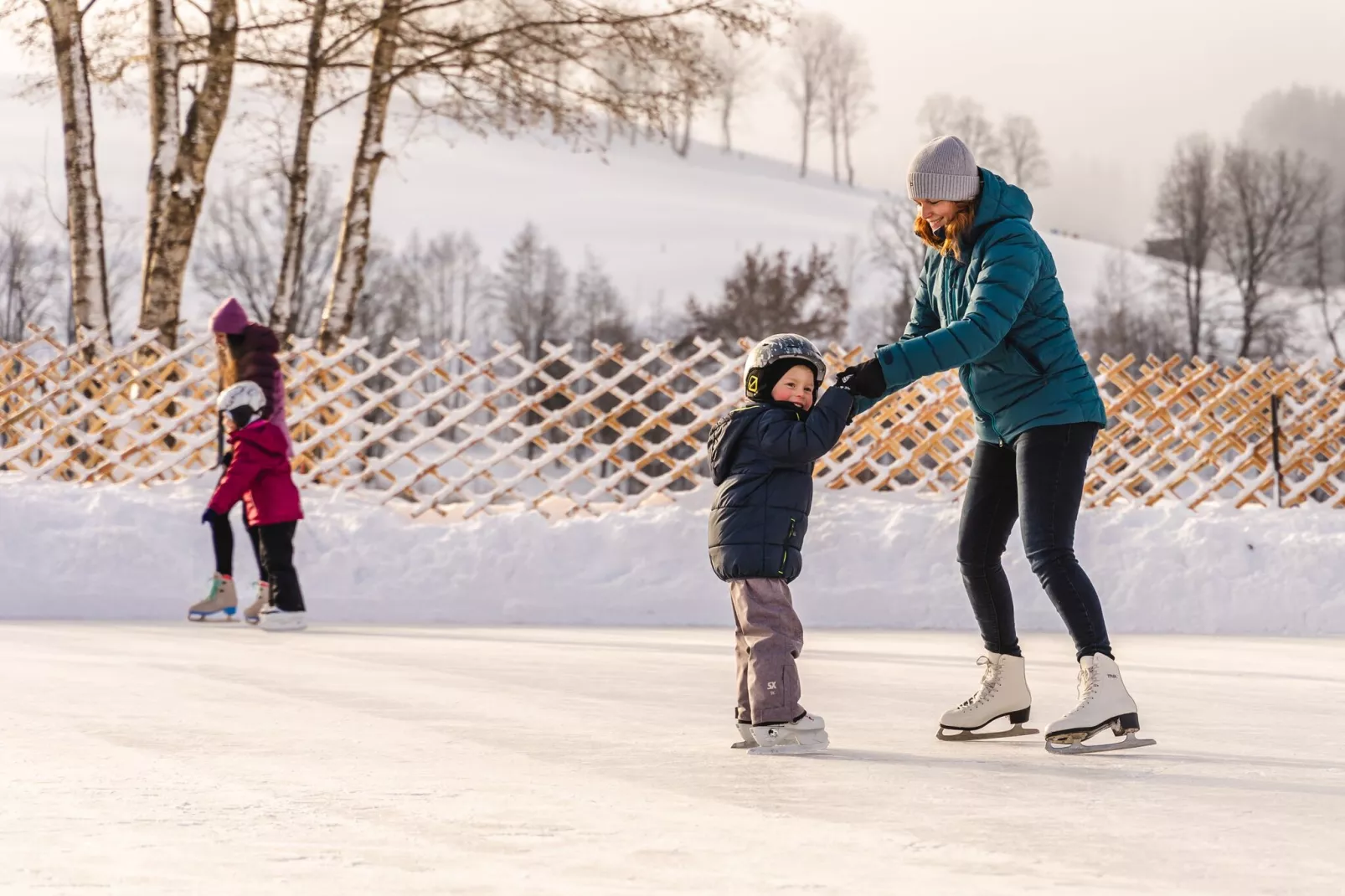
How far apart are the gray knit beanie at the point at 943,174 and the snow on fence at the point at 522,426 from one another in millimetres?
4763

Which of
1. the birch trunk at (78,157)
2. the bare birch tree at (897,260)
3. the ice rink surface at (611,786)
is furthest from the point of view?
the bare birch tree at (897,260)

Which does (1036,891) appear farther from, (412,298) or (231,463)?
(412,298)

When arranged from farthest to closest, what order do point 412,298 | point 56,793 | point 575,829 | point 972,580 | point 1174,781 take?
point 412,298 < point 972,580 < point 1174,781 < point 56,793 < point 575,829

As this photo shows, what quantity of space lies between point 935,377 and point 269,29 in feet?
14.4

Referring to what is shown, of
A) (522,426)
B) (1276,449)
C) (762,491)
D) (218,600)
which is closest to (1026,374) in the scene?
(762,491)

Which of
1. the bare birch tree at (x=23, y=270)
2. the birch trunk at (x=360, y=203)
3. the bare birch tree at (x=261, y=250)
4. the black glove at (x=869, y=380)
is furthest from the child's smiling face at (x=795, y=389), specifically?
the bare birch tree at (x=23, y=270)

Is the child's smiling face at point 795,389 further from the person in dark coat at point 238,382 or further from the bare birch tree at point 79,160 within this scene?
the bare birch tree at point 79,160

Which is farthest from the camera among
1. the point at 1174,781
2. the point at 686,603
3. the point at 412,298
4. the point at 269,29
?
the point at 412,298

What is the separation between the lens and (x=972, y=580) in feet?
10.2

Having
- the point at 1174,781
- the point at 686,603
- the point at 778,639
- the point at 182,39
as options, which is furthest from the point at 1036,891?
the point at 182,39

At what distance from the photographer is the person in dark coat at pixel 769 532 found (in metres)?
2.86

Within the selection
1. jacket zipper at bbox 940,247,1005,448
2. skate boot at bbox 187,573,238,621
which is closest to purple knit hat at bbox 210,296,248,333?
skate boot at bbox 187,573,238,621

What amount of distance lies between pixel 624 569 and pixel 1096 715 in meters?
4.01

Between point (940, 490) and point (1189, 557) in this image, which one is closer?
point (1189, 557)
